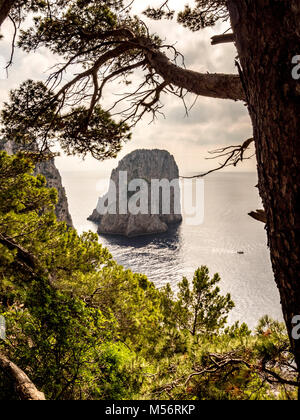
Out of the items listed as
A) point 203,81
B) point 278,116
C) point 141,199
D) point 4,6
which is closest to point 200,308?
point 203,81

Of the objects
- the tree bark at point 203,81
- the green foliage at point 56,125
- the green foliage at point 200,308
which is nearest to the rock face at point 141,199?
the green foliage at point 200,308

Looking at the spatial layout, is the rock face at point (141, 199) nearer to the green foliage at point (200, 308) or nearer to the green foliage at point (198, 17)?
the green foliage at point (200, 308)

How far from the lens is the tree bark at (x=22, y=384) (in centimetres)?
333

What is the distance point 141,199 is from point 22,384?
80018 mm

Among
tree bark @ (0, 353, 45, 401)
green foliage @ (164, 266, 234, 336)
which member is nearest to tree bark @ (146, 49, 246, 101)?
tree bark @ (0, 353, 45, 401)

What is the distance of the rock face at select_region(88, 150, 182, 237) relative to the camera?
247ft

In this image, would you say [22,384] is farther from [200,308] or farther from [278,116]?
[200,308]

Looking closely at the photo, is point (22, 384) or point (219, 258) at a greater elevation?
point (22, 384)

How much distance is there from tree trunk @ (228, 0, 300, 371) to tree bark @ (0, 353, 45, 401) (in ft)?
11.3

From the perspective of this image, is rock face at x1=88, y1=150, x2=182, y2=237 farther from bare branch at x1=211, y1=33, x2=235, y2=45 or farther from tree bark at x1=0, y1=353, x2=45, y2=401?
bare branch at x1=211, y1=33, x2=235, y2=45

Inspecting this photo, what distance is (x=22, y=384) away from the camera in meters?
3.59

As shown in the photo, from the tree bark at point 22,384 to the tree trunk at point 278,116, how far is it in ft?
11.3
